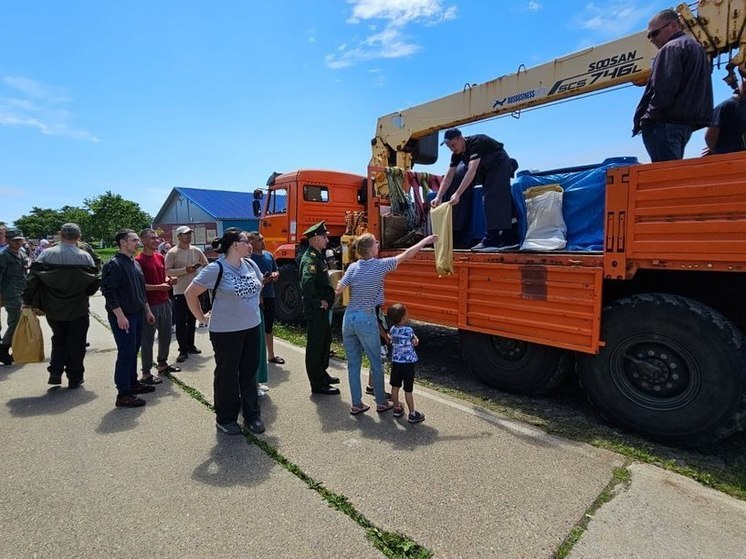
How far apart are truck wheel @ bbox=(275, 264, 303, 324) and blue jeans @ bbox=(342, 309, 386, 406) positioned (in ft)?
12.7

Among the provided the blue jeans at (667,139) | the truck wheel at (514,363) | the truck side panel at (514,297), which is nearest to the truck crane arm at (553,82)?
the blue jeans at (667,139)

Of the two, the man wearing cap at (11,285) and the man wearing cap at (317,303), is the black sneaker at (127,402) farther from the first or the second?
the man wearing cap at (11,285)

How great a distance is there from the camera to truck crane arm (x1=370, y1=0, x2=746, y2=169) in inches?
164

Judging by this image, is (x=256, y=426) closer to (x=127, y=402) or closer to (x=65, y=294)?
(x=127, y=402)

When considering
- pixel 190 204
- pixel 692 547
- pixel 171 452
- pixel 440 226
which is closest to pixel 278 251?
pixel 440 226

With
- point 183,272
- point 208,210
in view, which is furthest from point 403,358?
point 208,210

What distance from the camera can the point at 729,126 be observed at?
412 cm

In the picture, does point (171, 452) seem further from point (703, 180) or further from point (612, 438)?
point (703, 180)

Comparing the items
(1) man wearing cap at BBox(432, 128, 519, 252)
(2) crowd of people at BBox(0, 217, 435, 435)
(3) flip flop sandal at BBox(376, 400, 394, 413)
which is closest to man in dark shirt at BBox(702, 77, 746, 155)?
(1) man wearing cap at BBox(432, 128, 519, 252)

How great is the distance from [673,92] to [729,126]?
1.19 m

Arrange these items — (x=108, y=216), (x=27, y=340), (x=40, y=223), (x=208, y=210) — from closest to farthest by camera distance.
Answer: (x=27, y=340), (x=208, y=210), (x=108, y=216), (x=40, y=223)

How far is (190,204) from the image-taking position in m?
32.3

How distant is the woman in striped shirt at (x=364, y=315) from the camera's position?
12.8 ft

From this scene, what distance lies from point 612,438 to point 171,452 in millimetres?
3458
